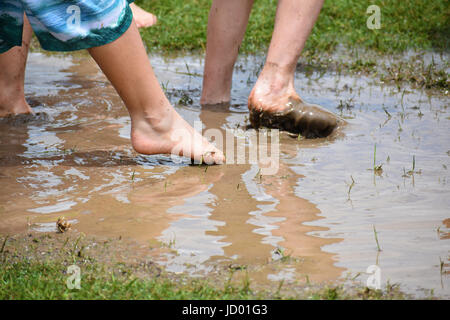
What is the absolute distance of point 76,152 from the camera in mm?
2789

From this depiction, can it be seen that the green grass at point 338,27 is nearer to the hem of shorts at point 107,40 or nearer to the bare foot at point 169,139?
the bare foot at point 169,139

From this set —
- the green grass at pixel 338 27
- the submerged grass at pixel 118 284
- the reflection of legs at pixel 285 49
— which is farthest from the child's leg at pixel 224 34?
the submerged grass at pixel 118 284

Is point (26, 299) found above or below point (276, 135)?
below

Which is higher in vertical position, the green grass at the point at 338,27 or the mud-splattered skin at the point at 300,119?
the green grass at the point at 338,27

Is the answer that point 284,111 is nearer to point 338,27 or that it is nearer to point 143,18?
point 338,27

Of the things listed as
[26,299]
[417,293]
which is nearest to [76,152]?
[26,299]

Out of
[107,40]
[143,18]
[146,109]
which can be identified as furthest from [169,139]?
[143,18]

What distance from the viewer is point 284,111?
9.93 ft

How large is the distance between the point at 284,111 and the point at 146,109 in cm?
73

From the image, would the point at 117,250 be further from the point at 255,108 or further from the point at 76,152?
the point at 255,108

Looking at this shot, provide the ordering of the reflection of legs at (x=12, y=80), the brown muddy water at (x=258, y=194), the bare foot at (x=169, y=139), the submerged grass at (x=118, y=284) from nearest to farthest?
the submerged grass at (x=118, y=284) → the brown muddy water at (x=258, y=194) → the bare foot at (x=169, y=139) → the reflection of legs at (x=12, y=80)

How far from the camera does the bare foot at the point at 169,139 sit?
2617mm

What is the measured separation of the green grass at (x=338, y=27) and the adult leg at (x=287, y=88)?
5.24 ft
